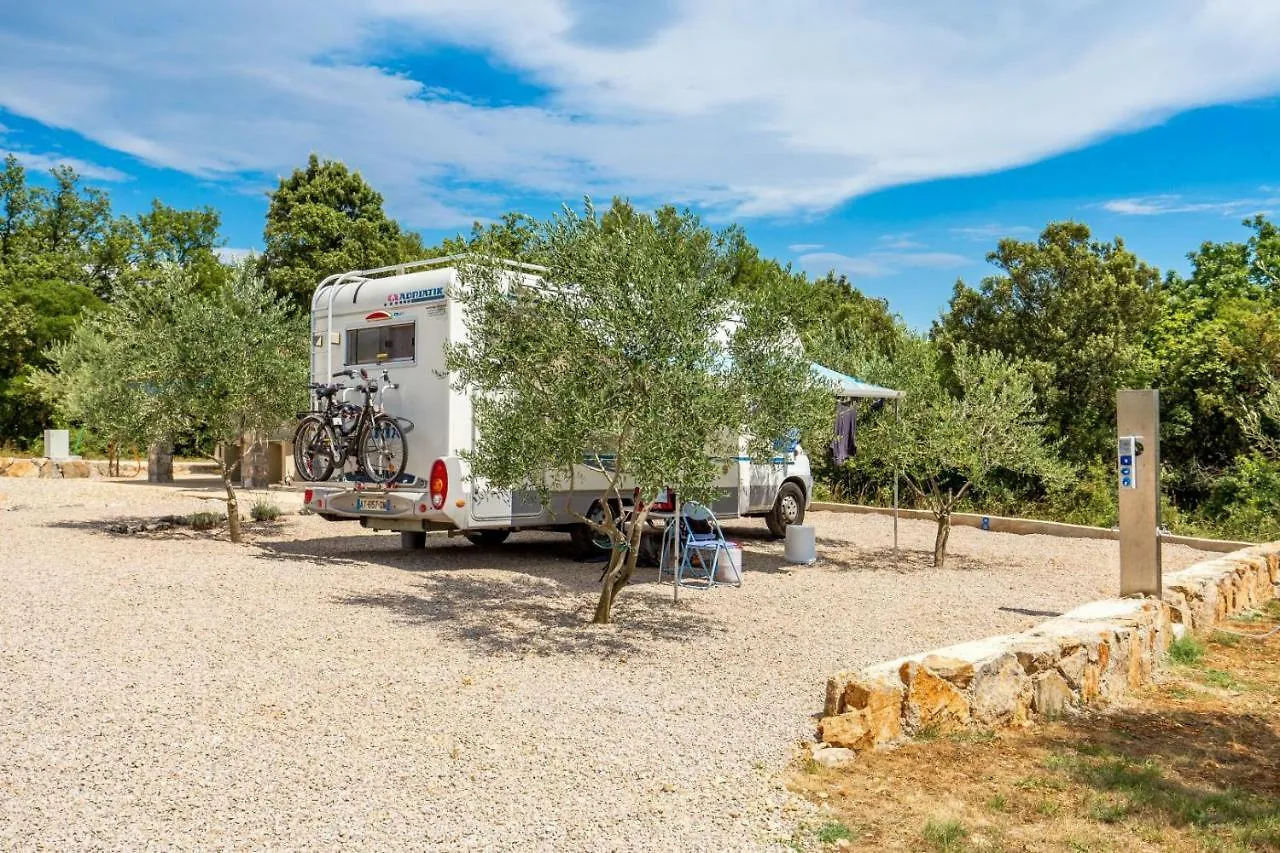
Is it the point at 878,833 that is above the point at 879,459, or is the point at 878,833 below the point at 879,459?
below

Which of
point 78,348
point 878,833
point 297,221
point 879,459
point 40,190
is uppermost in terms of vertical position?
point 40,190

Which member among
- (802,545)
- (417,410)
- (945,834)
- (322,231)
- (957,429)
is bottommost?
(945,834)

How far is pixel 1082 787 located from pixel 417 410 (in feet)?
22.7

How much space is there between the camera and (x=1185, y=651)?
7.07 metres

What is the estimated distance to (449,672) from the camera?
6.01 metres

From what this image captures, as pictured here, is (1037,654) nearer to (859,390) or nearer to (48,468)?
(859,390)

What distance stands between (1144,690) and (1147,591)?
5.56 feet

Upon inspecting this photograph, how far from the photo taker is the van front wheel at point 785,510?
43.3ft

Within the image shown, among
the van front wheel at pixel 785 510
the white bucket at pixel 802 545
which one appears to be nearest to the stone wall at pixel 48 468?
the van front wheel at pixel 785 510

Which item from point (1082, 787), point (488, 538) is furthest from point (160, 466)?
point (1082, 787)

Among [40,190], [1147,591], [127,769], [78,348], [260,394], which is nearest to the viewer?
[127,769]

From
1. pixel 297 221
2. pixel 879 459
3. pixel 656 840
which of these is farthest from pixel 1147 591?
pixel 297 221

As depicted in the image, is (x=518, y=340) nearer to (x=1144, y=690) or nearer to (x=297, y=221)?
(x=1144, y=690)

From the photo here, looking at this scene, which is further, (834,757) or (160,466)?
(160,466)
